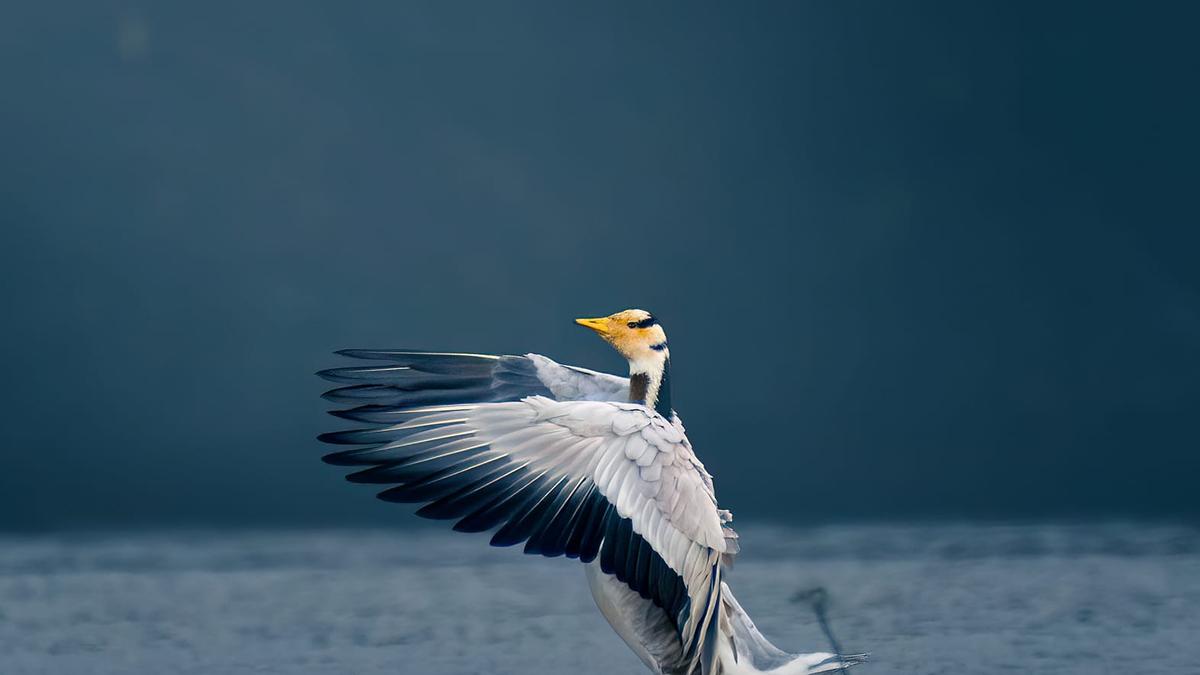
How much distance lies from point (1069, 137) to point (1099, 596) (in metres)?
2.00

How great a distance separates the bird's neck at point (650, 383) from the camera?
3.52 m

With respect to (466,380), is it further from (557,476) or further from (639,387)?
(557,476)

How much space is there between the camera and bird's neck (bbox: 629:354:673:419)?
352 cm

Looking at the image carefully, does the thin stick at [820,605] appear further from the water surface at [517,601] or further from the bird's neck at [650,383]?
the bird's neck at [650,383]

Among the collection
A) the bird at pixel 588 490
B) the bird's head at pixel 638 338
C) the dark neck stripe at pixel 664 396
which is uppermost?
the bird's head at pixel 638 338

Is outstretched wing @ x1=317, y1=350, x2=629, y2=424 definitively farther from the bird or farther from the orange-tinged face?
the bird

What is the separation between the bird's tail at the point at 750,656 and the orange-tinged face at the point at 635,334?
549 millimetres

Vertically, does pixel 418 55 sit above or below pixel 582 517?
above

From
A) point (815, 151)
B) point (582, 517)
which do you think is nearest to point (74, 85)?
point (815, 151)

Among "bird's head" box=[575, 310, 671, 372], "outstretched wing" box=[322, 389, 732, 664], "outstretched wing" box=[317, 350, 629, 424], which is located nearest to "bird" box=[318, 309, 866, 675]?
"outstretched wing" box=[322, 389, 732, 664]

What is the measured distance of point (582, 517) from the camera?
124 inches

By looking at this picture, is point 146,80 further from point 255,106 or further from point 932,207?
point 932,207

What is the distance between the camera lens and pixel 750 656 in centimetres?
355

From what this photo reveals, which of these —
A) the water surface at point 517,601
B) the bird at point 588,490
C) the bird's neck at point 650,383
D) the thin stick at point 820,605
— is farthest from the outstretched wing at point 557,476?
the thin stick at point 820,605
